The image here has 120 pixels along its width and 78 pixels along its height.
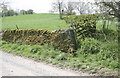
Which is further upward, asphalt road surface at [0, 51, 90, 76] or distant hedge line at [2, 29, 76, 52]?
distant hedge line at [2, 29, 76, 52]

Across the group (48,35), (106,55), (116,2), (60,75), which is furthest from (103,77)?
(48,35)

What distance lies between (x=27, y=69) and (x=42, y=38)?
11.8 ft

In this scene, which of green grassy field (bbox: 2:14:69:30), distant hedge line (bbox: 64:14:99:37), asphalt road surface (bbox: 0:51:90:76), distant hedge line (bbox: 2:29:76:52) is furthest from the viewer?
green grassy field (bbox: 2:14:69:30)

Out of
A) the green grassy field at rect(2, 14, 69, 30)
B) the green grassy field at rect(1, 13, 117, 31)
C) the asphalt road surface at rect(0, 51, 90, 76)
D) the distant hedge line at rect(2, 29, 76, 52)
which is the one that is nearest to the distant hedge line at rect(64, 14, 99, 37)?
the green grassy field at rect(1, 13, 117, 31)

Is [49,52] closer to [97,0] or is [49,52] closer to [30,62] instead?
[30,62]

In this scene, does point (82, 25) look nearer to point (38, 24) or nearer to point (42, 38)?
point (42, 38)

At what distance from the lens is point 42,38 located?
10000mm

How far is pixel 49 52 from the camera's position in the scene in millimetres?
8453

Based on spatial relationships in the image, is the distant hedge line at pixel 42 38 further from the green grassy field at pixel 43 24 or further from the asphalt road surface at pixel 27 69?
the asphalt road surface at pixel 27 69

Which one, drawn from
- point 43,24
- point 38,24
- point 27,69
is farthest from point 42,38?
point 38,24

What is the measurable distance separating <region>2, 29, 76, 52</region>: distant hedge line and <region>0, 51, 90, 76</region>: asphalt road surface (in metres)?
1.94

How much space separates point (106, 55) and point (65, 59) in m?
1.79

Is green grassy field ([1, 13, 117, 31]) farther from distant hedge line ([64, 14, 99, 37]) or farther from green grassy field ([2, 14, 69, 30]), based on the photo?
distant hedge line ([64, 14, 99, 37])

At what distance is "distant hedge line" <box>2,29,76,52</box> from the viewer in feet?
29.3
